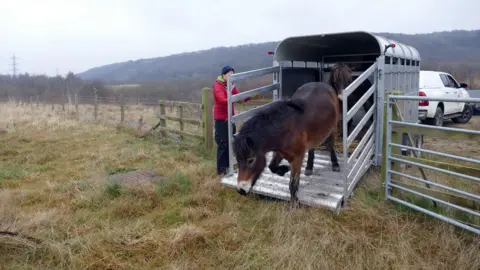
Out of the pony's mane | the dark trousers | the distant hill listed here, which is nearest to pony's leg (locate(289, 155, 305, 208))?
the pony's mane

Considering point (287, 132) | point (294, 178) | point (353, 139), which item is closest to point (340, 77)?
point (353, 139)

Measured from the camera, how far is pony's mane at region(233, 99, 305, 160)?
145 inches

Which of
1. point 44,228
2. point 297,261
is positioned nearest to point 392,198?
point 297,261

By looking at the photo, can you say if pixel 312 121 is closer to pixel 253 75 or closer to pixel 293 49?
pixel 253 75

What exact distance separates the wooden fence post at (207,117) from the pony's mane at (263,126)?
10.6 ft

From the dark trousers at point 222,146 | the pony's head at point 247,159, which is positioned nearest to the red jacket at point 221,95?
the dark trousers at point 222,146

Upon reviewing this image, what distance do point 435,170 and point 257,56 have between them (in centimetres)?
4881

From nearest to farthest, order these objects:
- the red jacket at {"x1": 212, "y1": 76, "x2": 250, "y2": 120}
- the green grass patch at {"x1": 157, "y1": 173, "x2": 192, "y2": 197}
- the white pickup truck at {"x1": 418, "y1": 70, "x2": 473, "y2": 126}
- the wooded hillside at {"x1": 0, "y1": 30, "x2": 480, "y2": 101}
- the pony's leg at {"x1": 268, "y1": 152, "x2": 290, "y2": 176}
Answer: the pony's leg at {"x1": 268, "y1": 152, "x2": 290, "y2": 176}, the green grass patch at {"x1": 157, "y1": 173, "x2": 192, "y2": 197}, the red jacket at {"x1": 212, "y1": 76, "x2": 250, "y2": 120}, the white pickup truck at {"x1": 418, "y1": 70, "x2": 473, "y2": 126}, the wooded hillside at {"x1": 0, "y1": 30, "x2": 480, "y2": 101}

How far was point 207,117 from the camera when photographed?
728 centimetres

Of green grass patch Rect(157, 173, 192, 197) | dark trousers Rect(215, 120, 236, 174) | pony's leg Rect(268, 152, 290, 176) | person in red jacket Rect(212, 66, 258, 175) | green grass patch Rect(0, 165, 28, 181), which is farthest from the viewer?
green grass patch Rect(0, 165, 28, 181)

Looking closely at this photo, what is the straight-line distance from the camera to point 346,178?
162 inches

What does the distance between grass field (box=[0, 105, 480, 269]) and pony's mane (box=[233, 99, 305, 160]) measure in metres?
0.87

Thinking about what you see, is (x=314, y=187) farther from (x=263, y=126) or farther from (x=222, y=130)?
(x=222, y=130)

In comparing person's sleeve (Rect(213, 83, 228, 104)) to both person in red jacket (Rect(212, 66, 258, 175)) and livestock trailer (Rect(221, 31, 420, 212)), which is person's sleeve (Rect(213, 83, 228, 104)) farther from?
livestock trailer (Rect(221, 31, 420, 212))
